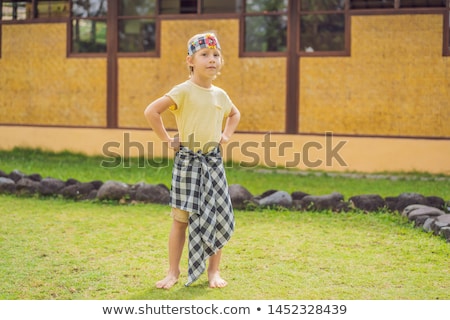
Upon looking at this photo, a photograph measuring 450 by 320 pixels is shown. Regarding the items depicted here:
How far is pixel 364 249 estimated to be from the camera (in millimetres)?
6059

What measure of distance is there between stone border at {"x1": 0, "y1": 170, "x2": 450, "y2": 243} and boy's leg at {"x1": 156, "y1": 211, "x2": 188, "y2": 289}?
8.72ft

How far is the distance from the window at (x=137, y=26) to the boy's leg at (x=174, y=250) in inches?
331

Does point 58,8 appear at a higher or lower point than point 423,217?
higher

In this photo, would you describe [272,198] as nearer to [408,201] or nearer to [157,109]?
[408,201]

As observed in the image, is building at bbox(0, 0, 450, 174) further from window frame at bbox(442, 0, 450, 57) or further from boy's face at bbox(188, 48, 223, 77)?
boy's face at bbox(188, 48, 223, 77)

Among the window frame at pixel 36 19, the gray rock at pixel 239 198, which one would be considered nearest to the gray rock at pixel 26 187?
the gray rock at pixel 239 198

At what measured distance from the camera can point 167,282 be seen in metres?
4.82

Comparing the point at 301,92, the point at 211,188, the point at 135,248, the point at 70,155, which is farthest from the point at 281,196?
the point at 70,155

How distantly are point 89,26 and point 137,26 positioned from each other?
0.95m

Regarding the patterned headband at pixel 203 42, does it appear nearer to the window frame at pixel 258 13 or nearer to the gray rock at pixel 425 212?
the gray rock at pixel 425 212

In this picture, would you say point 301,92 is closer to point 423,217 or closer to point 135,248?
point 423,217

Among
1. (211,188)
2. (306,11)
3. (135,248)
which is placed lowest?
(135,248)

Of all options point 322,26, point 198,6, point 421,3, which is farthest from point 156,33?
point 421,3

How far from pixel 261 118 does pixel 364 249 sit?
6247 mm
